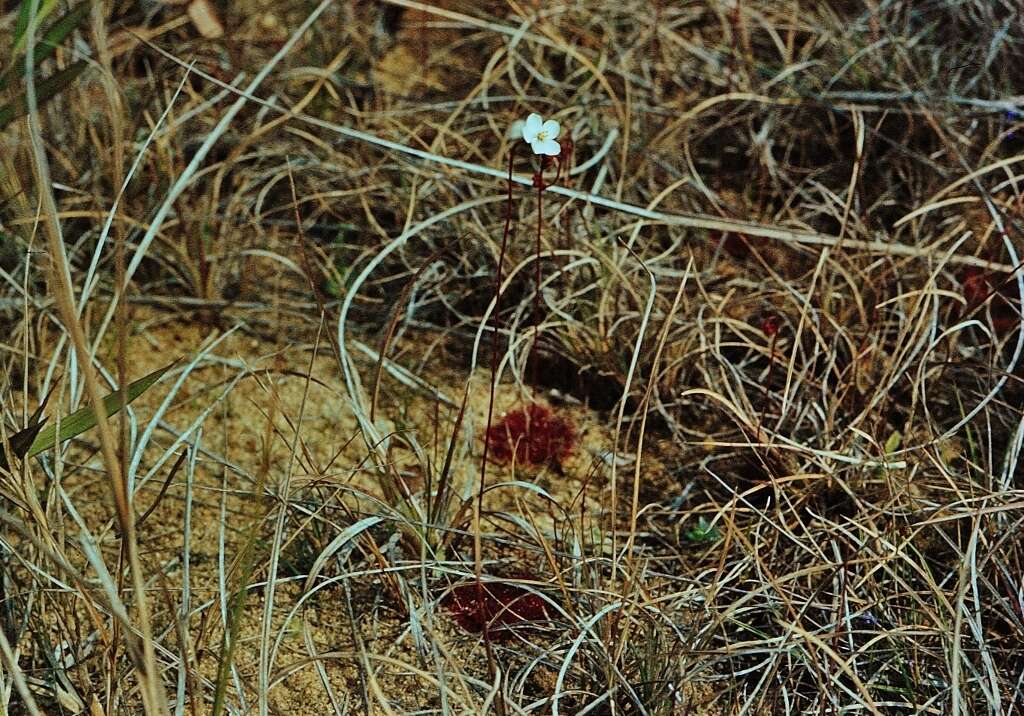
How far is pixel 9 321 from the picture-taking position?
1504 millimetres

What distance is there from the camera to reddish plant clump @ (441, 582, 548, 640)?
45.5 inches

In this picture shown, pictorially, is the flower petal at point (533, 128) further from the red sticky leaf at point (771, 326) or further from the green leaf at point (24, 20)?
the green leaf at point (24, 20)

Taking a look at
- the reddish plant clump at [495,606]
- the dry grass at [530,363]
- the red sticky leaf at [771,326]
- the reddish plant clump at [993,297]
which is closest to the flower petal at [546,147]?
the dry grass at [530,363]

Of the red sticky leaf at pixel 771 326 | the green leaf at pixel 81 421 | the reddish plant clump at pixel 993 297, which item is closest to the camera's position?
the green leaf at pixel 81 421

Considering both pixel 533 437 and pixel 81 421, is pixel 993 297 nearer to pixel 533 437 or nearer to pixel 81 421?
pixel 533 437

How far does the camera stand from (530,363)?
1520 millimetres

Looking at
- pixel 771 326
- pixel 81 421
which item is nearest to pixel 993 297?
pixel 771 326

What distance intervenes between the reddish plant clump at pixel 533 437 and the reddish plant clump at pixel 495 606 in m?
0.22

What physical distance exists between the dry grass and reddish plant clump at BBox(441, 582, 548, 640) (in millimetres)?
10

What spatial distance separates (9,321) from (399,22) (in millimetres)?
990

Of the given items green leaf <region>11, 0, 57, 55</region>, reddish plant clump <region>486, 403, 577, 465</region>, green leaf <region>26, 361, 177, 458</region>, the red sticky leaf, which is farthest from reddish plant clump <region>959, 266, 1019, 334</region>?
green leaf <region>11, 0, 57, 55</region>

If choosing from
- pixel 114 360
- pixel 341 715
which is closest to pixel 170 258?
pixel 114 360

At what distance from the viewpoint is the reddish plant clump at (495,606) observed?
1156 mm

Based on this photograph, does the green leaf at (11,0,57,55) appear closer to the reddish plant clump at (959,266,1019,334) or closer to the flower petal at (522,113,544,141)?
the flower petal at (522,113,544,141)
